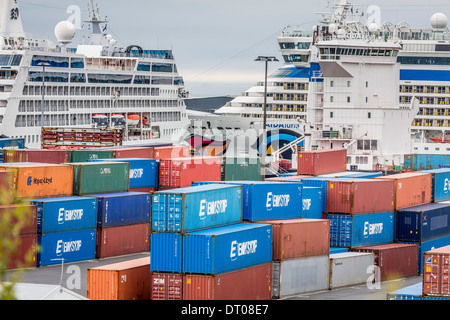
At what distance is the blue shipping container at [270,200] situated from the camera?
96.0 feet

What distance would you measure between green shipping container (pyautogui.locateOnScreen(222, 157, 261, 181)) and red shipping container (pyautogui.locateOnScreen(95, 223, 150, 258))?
8.07 metres

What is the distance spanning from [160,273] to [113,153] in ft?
62.9

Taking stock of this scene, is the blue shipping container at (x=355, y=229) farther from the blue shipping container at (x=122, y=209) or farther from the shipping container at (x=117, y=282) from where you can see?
the shipping container at (x=117, y=282)

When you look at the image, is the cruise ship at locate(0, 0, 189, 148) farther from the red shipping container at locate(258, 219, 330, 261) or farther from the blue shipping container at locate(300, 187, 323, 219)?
the red shipping container at locate(258, 219, 330, 261)

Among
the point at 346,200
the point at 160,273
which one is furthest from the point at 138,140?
the point at 160,273

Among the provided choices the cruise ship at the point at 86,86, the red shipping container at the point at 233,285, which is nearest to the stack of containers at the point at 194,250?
the red shipping container at the point at 233,285

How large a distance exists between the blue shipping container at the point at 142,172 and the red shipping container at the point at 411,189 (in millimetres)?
10513

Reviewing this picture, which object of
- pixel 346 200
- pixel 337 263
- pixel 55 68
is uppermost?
pixel 55 68

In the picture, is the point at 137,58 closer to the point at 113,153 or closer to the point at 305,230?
the point at 113,153

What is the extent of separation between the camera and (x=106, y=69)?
80.2 metres

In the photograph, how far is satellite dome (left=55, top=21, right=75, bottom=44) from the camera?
76.2 m

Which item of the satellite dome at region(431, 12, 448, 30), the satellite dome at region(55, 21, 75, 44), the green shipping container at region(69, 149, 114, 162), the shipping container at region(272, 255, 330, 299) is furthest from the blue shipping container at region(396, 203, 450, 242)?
the satellite dome at region(431, 12, 448, 30)

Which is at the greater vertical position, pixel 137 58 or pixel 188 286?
pixel 137 58

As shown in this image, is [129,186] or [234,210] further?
[129,186]
